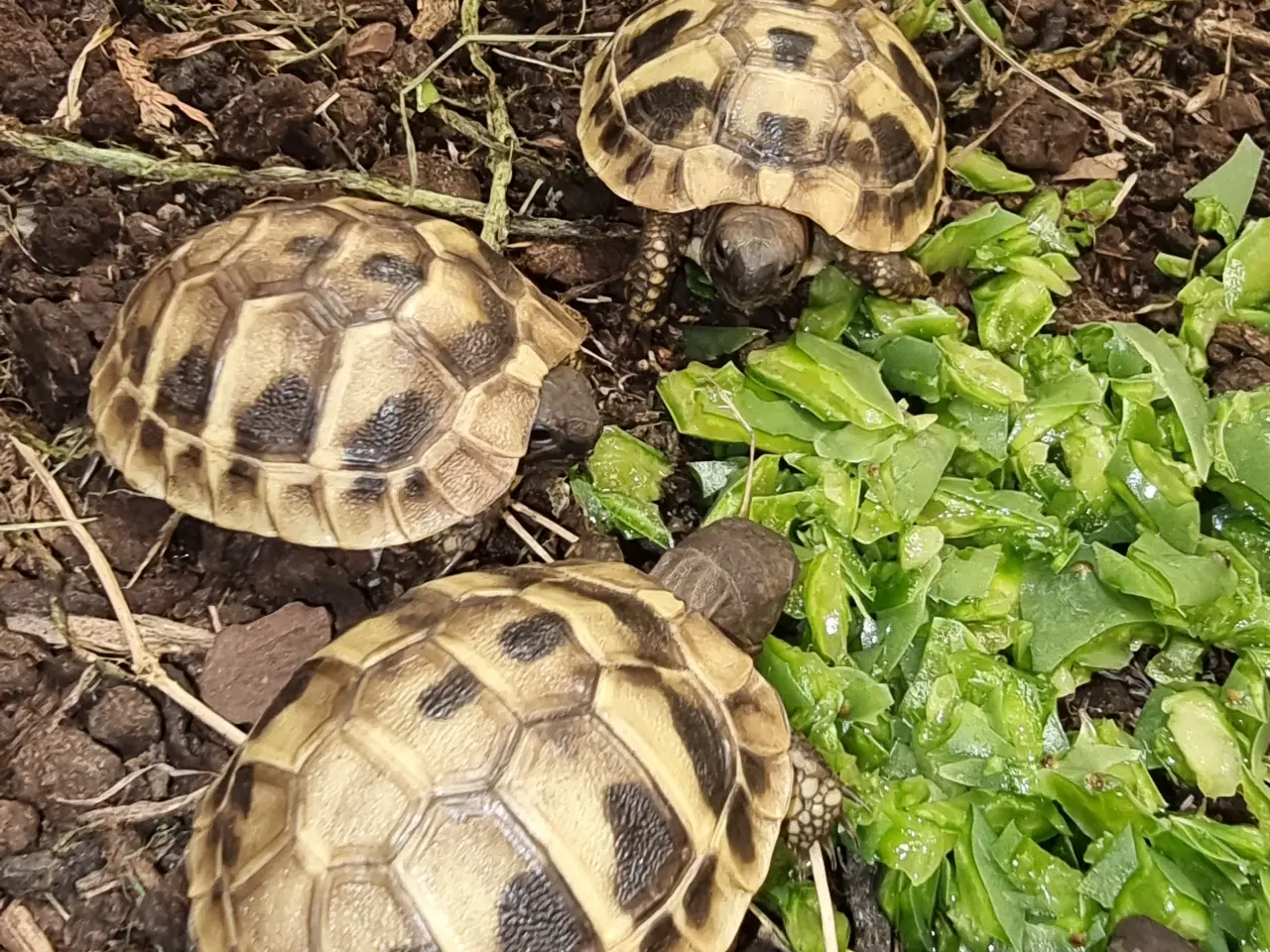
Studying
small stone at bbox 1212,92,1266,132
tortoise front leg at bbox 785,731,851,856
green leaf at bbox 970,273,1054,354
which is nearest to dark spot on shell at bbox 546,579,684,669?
tortoise front leg at bbox 785,731,851,856

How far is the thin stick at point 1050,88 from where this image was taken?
3221 mm

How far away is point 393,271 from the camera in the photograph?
8.12 feet

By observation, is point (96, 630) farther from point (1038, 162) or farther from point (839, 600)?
point (1038, 162)

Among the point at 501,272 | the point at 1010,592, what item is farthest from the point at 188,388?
the point at 1010,592

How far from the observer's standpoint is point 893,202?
9.29 feet

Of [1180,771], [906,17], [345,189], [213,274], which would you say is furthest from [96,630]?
[906,17]

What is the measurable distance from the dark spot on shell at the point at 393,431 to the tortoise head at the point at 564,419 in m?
0.28

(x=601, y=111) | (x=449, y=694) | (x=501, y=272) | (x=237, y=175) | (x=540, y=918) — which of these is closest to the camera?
(x=540, y=918)

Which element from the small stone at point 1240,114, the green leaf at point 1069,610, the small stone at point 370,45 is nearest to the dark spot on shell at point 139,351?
the small stone at point 370,45

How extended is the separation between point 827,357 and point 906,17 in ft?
4.01

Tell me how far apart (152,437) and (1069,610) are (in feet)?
6.95

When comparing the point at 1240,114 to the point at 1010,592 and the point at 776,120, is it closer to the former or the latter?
the point at 776,120

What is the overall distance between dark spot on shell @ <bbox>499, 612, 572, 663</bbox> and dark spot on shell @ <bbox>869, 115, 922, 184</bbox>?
4.98 ft

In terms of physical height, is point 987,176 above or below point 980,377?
above
